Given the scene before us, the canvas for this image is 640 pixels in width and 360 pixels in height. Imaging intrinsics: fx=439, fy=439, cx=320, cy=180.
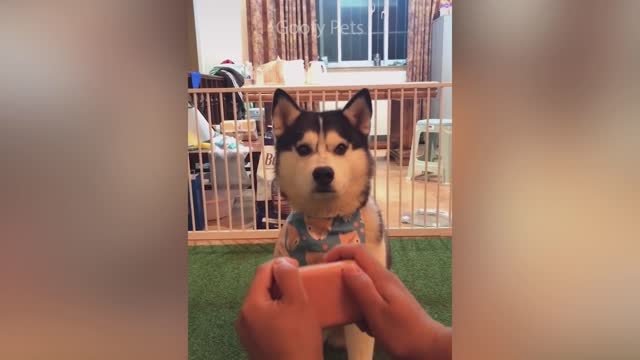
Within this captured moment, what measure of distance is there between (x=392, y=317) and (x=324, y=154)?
1.35 ft

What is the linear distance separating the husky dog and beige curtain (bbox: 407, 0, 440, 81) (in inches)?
122

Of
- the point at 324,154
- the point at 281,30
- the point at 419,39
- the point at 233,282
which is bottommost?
the point at 233,282

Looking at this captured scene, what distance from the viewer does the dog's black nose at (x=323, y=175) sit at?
28.8 inches

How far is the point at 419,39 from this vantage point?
3.66m

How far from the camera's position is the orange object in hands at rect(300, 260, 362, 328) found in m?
0.36

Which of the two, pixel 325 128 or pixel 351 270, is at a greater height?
pixel 325 128

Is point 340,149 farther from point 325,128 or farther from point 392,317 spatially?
point 392,317

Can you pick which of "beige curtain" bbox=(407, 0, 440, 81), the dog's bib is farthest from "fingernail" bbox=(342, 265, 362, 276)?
"beige curtain" bbox=(407, 0, 440, 81)

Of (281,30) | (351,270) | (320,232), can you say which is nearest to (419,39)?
(281,30)

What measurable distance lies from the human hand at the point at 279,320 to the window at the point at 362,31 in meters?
3.65
